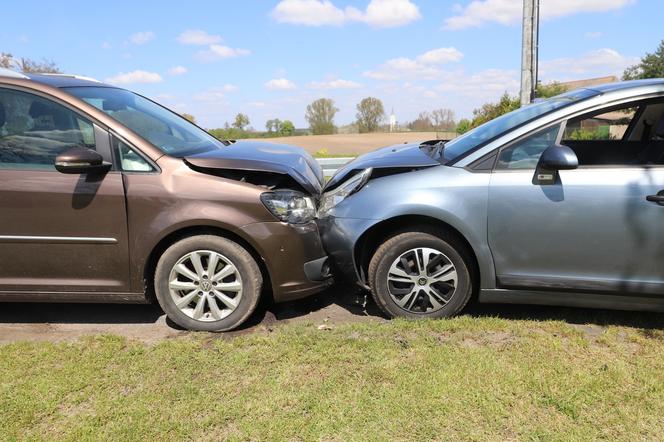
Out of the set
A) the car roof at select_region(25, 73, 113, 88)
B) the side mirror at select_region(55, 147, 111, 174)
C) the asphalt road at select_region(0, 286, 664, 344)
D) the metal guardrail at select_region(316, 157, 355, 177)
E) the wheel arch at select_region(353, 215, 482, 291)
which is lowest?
the asphalt road at select_region(0, 286, 664, 344)

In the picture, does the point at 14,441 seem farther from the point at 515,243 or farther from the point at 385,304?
the point at 515,243

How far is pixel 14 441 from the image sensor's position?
2479mm

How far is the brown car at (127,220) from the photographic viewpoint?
344cm

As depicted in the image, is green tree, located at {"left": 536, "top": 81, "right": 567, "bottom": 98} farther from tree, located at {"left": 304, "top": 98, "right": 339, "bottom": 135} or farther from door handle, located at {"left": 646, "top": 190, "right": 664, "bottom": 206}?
tree, located at {"left": 304, "top": 98, "right": 339, "bottom": 135}

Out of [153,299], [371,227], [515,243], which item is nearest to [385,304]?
[371,227]

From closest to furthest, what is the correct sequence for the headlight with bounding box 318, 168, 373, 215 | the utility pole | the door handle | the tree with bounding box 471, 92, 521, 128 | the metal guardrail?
the door handle
the headlight with bounding box 318, 168, 373, 215
the utility pole
the metal guardrail
the tree with bounding box 471, 92, 521, 128

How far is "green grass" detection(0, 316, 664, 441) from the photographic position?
2.50 metres

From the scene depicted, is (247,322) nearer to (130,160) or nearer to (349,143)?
(130,160)

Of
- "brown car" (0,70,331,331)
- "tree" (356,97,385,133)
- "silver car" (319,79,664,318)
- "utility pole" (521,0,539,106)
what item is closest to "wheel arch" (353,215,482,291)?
"silver car" (319,79,664,318)

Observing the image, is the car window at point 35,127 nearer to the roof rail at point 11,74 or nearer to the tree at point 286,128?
the roof rail at point 11,74

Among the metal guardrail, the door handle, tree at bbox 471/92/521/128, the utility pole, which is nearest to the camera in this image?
the door handle

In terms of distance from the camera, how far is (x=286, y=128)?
4772 centimetres

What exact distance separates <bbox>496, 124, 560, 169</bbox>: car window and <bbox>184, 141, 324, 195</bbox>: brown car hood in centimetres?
152

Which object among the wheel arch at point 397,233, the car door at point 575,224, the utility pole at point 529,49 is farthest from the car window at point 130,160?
the utility pole at point 529,49
